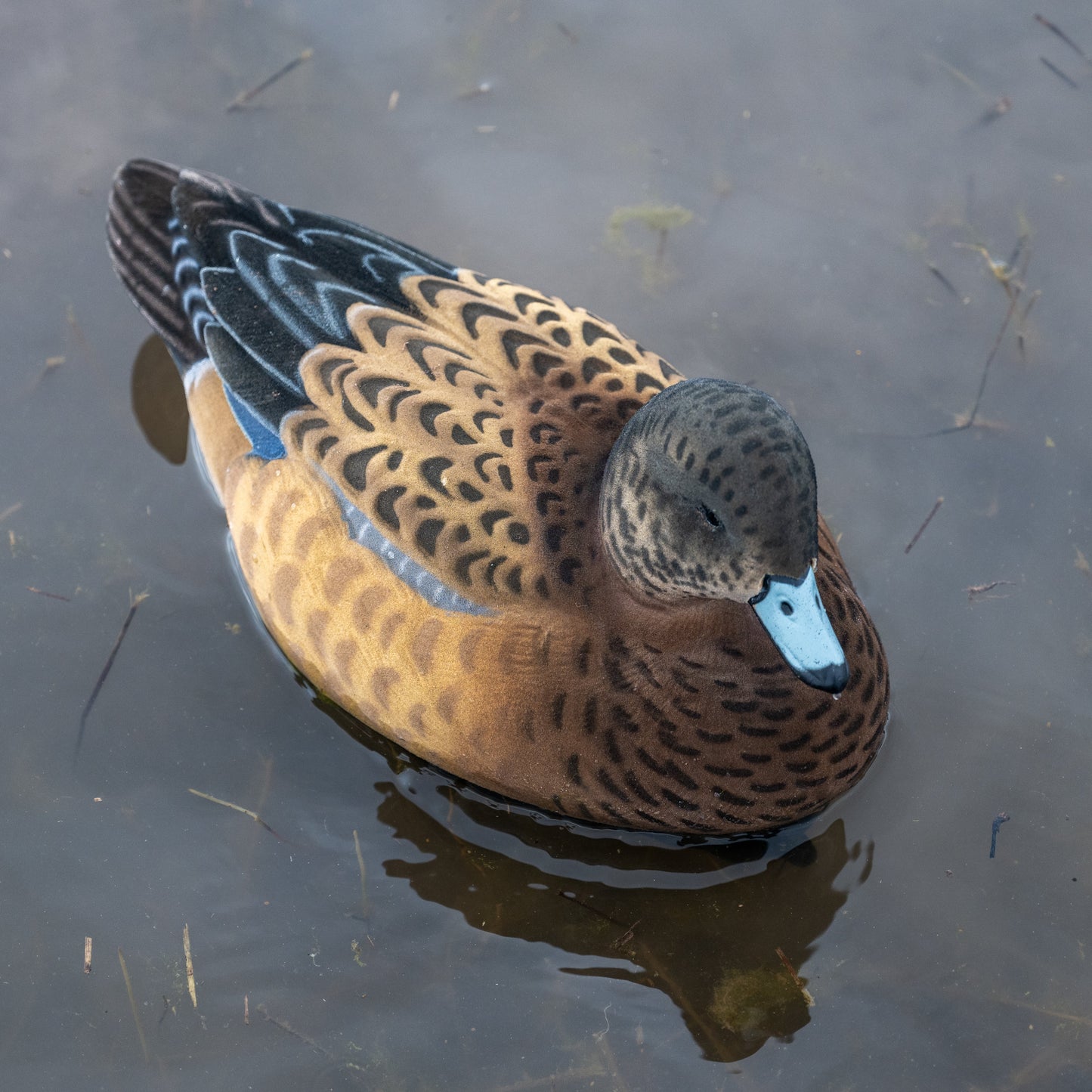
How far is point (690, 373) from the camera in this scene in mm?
4199

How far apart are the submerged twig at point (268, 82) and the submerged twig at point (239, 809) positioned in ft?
8.69

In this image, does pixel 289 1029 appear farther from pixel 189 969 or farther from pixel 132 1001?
pixel 132 1001

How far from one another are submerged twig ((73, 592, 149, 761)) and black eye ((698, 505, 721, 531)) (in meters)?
1.92

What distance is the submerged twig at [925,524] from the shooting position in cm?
385

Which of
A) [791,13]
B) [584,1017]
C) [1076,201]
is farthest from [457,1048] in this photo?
[791,13]

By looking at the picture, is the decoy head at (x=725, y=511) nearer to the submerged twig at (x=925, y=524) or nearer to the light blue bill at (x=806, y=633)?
the light blue bill at (x=806, y=633)

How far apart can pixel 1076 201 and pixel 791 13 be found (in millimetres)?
1345

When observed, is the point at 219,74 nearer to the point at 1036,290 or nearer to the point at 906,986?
the point at 1036,290

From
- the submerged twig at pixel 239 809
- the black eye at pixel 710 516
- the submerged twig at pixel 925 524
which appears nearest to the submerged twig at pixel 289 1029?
the submerged twig at pixel 239 809

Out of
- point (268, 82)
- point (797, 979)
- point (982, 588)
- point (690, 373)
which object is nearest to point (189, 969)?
point (797, 979)

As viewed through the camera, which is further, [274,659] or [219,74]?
[219,74]

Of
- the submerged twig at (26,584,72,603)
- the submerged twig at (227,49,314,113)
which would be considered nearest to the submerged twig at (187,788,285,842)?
the submerged twig at (26,584,72,603)

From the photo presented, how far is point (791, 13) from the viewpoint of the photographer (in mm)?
4934

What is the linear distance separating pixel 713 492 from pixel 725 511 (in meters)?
0.05
